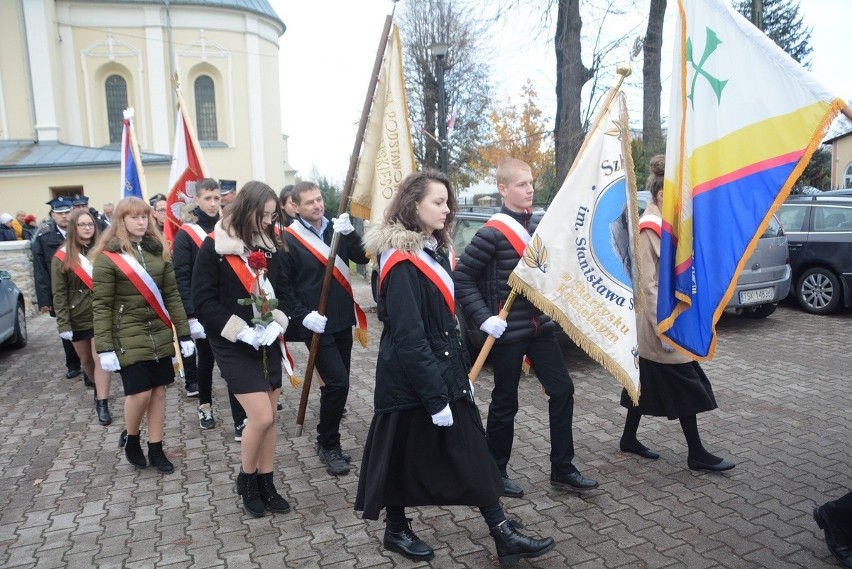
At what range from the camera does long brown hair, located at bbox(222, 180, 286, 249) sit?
13.2 ft

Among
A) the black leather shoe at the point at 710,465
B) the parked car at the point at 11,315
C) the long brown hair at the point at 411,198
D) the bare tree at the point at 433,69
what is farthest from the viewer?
the bare tree at the point at 433,69

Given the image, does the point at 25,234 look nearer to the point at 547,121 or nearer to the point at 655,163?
the point at 655,163

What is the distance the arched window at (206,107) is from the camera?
105 feet

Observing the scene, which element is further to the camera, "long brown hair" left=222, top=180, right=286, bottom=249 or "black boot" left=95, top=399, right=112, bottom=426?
"black boot" left=95, top=399, right=112, bottom=426

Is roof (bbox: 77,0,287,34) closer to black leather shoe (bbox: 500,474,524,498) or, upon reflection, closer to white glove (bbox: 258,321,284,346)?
white glove (bbox: 258,321,284,346)

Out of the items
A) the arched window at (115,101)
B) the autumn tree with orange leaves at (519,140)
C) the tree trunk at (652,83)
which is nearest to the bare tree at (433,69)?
the autumn tree with orange leaves at (519,140)

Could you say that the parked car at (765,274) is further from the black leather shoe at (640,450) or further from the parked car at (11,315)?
the parked car at (11,315)

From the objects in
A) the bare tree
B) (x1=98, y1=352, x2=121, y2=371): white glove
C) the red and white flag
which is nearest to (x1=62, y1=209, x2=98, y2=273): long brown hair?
the red and white flag

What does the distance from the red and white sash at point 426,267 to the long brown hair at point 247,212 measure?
106 cm

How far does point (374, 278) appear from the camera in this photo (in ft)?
34.4

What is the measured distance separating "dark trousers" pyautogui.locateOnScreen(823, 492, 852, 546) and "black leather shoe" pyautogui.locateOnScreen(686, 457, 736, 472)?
1124 millimetres

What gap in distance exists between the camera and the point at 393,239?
3271 mm

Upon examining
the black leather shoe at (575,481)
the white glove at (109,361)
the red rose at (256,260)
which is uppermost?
the red rose at (256,260)

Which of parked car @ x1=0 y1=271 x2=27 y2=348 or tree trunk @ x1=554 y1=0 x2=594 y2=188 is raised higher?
tree trunk @ x1=554 y1=0 x2=594 y2=188
